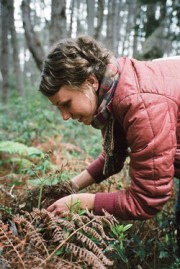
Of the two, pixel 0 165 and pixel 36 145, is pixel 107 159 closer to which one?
pixel 0 165

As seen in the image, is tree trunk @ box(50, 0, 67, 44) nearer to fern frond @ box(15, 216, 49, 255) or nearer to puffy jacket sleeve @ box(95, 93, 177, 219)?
puffy jacket sleeve @ box(95, 93, 177, 219)

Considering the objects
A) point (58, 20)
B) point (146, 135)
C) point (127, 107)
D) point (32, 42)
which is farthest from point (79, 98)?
point (32, 42)

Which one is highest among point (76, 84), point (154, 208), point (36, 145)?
point (76, 84)

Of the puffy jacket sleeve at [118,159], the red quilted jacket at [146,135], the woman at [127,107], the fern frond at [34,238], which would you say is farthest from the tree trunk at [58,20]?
the fern frond at [34,238]

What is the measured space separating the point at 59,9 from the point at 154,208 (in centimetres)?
610

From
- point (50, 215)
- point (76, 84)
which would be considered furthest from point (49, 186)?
point (76, 84)

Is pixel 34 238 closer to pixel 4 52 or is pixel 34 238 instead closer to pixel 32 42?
pixel 32 42

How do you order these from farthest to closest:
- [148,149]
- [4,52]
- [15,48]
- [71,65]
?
[15,48] → [4,52] → [71,65] → [148,149]

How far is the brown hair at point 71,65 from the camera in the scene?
199 centimetres

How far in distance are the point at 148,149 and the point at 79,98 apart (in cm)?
58

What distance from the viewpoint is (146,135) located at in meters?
1.77

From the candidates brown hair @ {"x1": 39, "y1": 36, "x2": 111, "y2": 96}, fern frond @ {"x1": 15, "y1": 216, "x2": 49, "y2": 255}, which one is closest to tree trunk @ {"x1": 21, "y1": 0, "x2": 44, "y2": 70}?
brown hair @ {"x1": 39, "y1": 36, "x2": 111, "y2": 96}

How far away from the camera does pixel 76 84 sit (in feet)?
6.64

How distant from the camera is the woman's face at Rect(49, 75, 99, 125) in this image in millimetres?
2047
